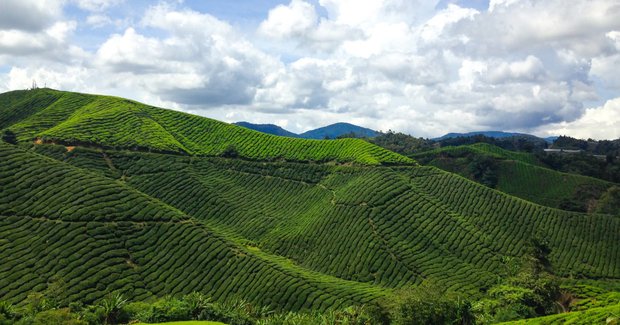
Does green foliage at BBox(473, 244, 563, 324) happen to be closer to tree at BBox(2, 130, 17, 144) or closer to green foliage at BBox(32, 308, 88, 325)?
green foliage at BBox(32, 308, 88, 325)

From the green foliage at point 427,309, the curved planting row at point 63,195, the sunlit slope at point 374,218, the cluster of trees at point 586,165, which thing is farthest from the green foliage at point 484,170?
the curved planting row at point 63,195

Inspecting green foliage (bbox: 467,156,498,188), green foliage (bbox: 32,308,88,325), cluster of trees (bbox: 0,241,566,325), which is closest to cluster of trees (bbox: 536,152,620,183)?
green foliage (bbox: 467,156,498,188)

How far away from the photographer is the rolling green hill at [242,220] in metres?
66.4

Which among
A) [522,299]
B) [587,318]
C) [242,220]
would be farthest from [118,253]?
[587,318]

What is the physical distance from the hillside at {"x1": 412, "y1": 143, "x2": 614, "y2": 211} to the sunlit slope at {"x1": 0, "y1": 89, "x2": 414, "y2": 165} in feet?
176

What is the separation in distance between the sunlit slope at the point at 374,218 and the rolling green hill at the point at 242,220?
355mm

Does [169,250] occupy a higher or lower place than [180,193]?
lower

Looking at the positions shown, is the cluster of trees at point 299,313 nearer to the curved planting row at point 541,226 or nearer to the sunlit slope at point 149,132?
the curved planting row at point 541,226

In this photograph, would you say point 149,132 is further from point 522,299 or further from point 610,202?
point 610,202

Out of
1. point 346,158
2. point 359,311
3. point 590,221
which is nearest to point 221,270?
point 359,311

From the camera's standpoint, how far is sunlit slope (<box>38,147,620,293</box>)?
85.6 m

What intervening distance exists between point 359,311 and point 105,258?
118 ft

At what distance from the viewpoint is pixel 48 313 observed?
42.0 m

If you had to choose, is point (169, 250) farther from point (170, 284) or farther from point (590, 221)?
point (590, 221)
